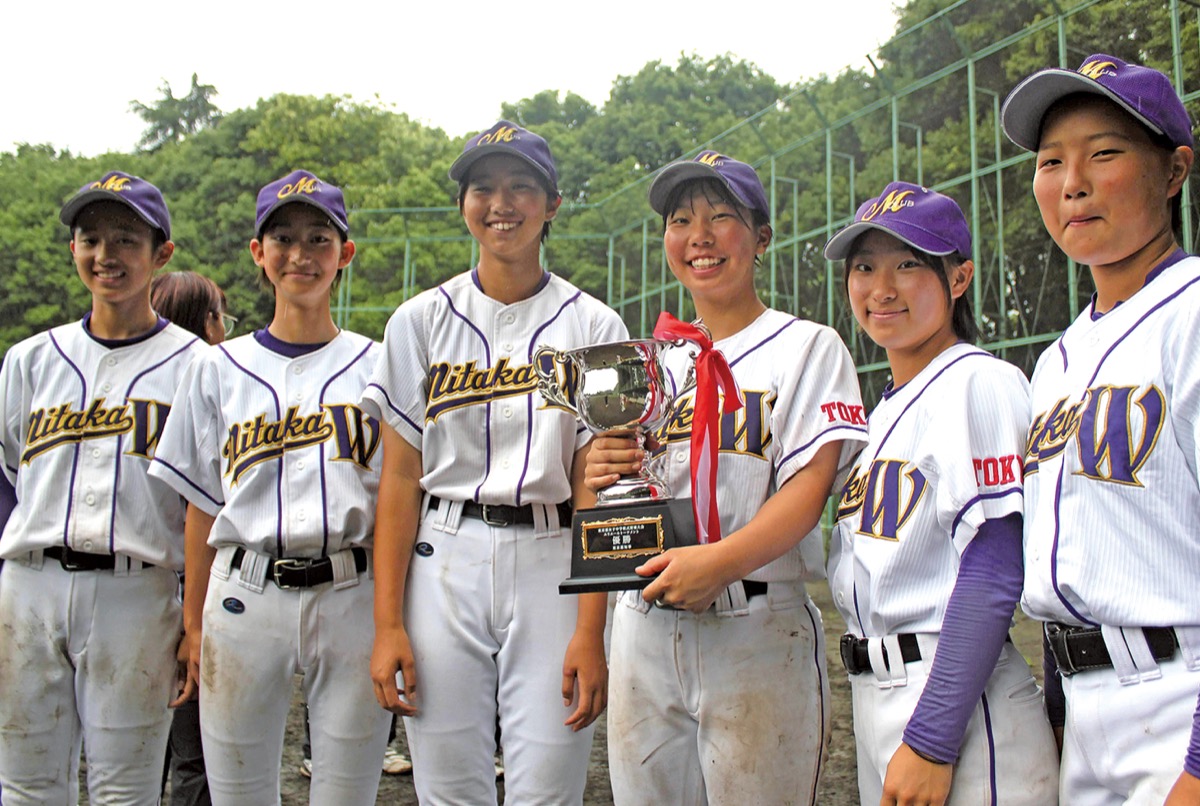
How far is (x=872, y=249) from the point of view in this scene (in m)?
2.37

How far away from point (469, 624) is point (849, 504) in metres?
0.98

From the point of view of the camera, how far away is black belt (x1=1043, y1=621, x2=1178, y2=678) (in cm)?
167

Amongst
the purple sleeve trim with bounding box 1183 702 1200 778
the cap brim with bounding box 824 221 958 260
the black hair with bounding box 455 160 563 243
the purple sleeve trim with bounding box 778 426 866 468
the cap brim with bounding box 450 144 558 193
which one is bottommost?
the purple sleeve trim with bounding box 1183 702 1200 778

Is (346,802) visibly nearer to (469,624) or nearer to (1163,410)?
(469,624)

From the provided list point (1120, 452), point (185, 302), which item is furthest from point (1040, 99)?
point (185, 302)

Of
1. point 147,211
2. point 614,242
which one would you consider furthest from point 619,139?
point 147,211

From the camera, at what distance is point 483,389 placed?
8.66ft

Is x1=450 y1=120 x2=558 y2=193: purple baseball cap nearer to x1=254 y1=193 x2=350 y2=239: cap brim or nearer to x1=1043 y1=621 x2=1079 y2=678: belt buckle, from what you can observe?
x1=254 y1=193 x2=350 y2=239: cap brim

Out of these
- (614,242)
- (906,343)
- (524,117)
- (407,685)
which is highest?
(524,117)

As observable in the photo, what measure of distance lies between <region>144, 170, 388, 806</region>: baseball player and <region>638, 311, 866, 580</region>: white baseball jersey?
1028 mm

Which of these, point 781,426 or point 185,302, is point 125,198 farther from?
point 781,426

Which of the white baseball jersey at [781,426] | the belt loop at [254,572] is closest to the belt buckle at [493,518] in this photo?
the white baseball jersey at [781,426]

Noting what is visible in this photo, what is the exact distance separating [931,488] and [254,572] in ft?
6.05

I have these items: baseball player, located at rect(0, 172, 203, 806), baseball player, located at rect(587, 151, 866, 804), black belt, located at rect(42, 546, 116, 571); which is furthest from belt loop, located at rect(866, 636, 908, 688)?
black belt, located at rect(42, 546, 116, 571)
